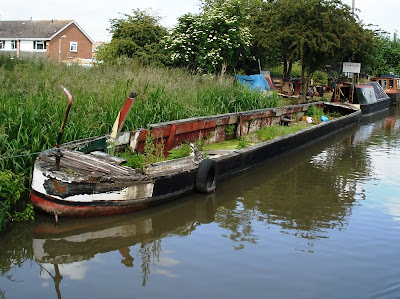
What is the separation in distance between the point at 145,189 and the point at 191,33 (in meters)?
14.0

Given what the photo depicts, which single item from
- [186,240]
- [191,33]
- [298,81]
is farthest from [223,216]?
[298,81]

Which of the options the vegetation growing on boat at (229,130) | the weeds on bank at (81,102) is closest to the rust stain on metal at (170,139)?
the weeds on bank at (81,102)

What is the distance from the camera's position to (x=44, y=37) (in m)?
51.1

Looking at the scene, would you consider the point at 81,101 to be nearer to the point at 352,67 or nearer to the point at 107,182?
the point at 107,182

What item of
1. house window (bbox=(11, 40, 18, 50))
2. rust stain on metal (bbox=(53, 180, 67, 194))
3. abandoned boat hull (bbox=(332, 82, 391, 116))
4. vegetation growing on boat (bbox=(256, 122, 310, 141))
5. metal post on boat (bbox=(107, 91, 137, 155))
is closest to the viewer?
rust stain on metal (bbox=(53, 180, 67, 194))

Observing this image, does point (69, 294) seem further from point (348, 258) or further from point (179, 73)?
point (179, 73)

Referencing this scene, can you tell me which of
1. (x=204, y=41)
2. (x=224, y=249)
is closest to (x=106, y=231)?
(x=224, y=249)

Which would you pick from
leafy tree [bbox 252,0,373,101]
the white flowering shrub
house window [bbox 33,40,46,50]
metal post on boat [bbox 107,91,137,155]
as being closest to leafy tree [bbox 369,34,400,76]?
leafy tree [bbox 252,0,373,101]

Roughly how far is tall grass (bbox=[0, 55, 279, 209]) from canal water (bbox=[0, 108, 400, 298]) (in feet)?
4.84

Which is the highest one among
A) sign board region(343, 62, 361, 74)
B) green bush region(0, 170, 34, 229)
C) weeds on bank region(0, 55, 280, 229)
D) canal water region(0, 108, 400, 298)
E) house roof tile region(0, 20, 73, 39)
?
house roof tile region(0, 20, 73, 39)

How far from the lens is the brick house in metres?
51.5

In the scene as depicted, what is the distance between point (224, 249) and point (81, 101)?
179 inches

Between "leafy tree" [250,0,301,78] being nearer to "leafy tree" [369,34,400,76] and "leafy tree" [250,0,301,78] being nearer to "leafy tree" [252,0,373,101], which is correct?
"leafy tree" [252,0,373,101]


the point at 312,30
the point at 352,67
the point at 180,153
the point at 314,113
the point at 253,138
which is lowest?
the point at 253,138
